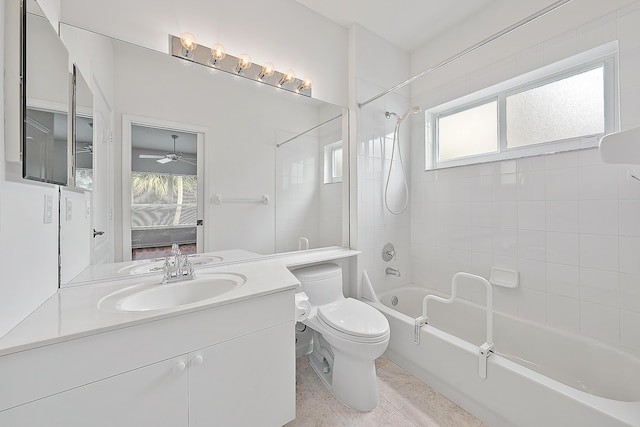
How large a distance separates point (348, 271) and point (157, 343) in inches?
60.9

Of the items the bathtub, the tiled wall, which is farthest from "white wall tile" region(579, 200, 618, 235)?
the bathtub

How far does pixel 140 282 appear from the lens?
1254mm

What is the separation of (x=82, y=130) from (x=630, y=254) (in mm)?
2878

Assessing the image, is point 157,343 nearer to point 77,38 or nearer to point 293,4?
point 77,38

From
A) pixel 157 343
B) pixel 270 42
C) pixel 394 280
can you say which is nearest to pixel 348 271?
pixel 394 280

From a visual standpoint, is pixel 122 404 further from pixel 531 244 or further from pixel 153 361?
pixel 531 244

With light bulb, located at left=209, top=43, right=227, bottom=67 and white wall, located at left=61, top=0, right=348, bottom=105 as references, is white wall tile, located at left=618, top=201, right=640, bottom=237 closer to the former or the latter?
white wall, located at left=61, top=0, right=348, bottom=105

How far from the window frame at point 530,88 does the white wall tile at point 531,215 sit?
35cm

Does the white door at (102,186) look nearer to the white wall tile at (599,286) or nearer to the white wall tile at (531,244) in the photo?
the white wall tile at (531,244)

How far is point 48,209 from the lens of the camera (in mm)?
980

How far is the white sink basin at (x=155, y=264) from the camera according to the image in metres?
1.34

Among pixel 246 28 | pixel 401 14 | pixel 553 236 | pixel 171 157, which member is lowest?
pixel 553 236

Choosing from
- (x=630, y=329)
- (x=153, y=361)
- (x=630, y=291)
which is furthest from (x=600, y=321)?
(x=153, y=361)

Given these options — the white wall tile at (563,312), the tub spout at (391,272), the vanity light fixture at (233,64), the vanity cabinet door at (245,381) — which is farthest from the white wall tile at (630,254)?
the vanity light fixture at (233,64)
